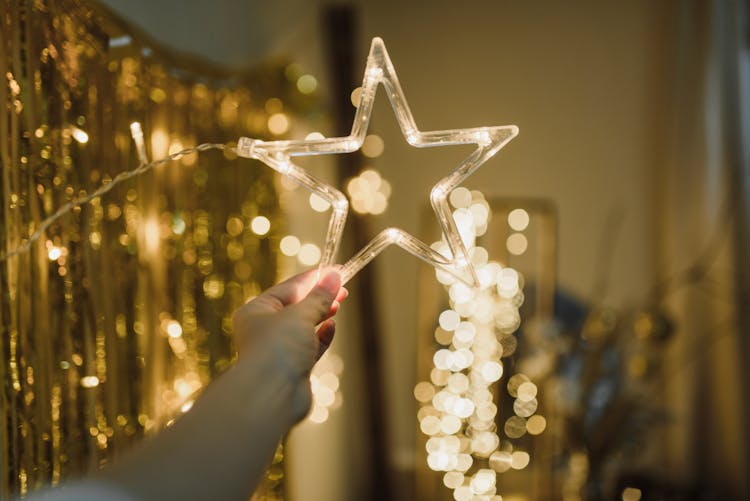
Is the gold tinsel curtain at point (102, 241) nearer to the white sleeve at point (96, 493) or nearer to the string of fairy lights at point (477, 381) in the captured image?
the white sleeve at point (96, 493)

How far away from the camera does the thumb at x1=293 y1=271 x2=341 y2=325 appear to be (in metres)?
0.65

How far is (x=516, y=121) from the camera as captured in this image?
8.16ft

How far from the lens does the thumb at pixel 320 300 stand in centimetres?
65

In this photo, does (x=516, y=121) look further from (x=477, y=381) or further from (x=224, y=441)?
(x=224, y=441)

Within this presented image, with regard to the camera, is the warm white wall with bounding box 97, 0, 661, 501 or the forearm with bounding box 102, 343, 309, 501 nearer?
the forearm with bounding box 102, 343, 309, 501

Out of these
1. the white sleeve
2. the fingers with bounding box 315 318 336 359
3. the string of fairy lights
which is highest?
the fingers with bounding box 315 318 336 359

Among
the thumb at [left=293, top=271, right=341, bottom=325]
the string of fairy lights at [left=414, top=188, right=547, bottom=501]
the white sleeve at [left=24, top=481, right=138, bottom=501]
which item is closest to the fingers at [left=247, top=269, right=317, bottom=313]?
the thumb at [left=293, top=271, right=341, bottom=325]

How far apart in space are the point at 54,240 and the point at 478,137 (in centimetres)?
69

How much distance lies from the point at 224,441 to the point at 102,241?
2.31 ft

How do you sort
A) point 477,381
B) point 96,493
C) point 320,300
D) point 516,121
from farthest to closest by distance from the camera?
point 516,121 < point 477,381 < point 320,300 < point 96,493

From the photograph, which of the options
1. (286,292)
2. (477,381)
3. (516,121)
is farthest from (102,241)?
(516,121)

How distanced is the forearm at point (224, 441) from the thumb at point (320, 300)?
0.07 meters

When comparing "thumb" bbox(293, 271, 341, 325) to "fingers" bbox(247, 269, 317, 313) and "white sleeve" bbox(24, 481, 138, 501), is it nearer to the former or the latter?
"fingers" bbox(247, 269, 317, 313)

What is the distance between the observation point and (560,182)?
2438 millimetres
